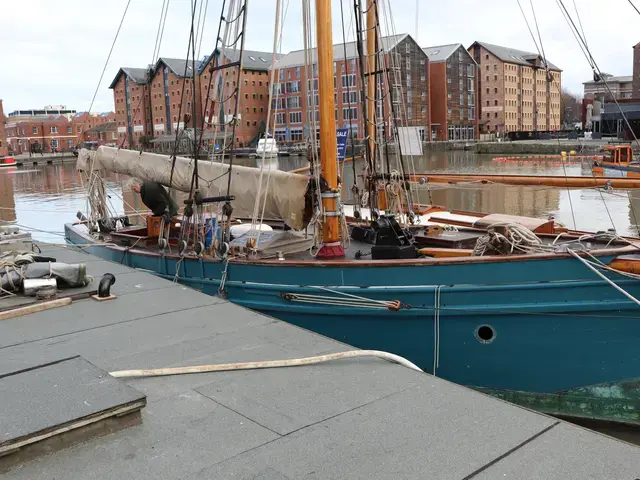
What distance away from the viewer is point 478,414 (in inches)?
148

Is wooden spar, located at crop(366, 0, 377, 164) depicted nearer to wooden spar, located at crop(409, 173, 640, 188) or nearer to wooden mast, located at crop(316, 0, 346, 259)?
wooden spar, located at crop(409, 173, 640, 188)

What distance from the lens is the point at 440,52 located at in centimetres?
9806

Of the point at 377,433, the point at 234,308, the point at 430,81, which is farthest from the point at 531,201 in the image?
the point at 430,81

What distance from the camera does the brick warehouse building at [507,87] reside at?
105062 millimetres

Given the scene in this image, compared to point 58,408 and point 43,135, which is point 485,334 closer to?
point 58,408

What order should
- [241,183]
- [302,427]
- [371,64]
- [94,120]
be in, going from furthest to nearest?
[94,120] → [371,64] → [241,183] → [302,427]

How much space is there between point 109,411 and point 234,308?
2903mm

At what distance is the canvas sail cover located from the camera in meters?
9.35

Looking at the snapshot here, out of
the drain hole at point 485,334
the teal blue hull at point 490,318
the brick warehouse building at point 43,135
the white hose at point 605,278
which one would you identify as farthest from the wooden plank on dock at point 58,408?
the brick warehouse building at point 43,135

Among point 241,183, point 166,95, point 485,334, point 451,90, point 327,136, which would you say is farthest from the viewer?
point 166,95

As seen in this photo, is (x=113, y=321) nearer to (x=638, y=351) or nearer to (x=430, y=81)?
(x=638, y=351)

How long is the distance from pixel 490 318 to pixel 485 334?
0.27m

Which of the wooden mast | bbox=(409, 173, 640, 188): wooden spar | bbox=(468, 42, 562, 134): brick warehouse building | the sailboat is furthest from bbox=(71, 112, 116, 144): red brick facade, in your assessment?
the wooden mast

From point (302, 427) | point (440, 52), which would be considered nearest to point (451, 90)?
point (440, 52)
